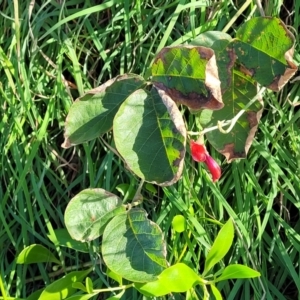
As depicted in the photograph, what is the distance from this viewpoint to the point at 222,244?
0.84 metres

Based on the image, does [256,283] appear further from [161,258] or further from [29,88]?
[29,88]

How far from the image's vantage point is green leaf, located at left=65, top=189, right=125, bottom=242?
842mm

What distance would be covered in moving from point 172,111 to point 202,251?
0.28 metres

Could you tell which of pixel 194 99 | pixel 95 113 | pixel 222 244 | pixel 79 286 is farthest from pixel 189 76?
pixel 79 286

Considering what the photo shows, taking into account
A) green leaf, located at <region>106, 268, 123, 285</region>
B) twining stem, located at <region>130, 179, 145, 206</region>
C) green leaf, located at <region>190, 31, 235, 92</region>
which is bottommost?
green leaf, located at <region>106, 268, 123, 285</region>

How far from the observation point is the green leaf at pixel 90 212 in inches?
33.1

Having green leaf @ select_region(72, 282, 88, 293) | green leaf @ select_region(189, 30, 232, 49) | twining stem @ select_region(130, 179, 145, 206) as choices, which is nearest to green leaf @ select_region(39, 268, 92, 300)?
green leaf @ select_region(72, 282, 88, 293)

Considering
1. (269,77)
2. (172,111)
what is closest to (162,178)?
(172,111)

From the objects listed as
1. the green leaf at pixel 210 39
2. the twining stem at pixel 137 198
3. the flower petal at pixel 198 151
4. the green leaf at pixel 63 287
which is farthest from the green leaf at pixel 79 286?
the green leaf at pixel 210 39

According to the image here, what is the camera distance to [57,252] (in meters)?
0.96

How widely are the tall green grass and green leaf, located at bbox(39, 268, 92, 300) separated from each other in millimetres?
31

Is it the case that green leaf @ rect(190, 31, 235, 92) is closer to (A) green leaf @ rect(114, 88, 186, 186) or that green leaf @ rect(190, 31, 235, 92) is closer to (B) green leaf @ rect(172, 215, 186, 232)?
(A) green leaf @ rect(114, 88, 186, 186)

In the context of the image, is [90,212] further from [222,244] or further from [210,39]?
[210,39]

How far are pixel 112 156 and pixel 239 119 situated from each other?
222 millimetres
